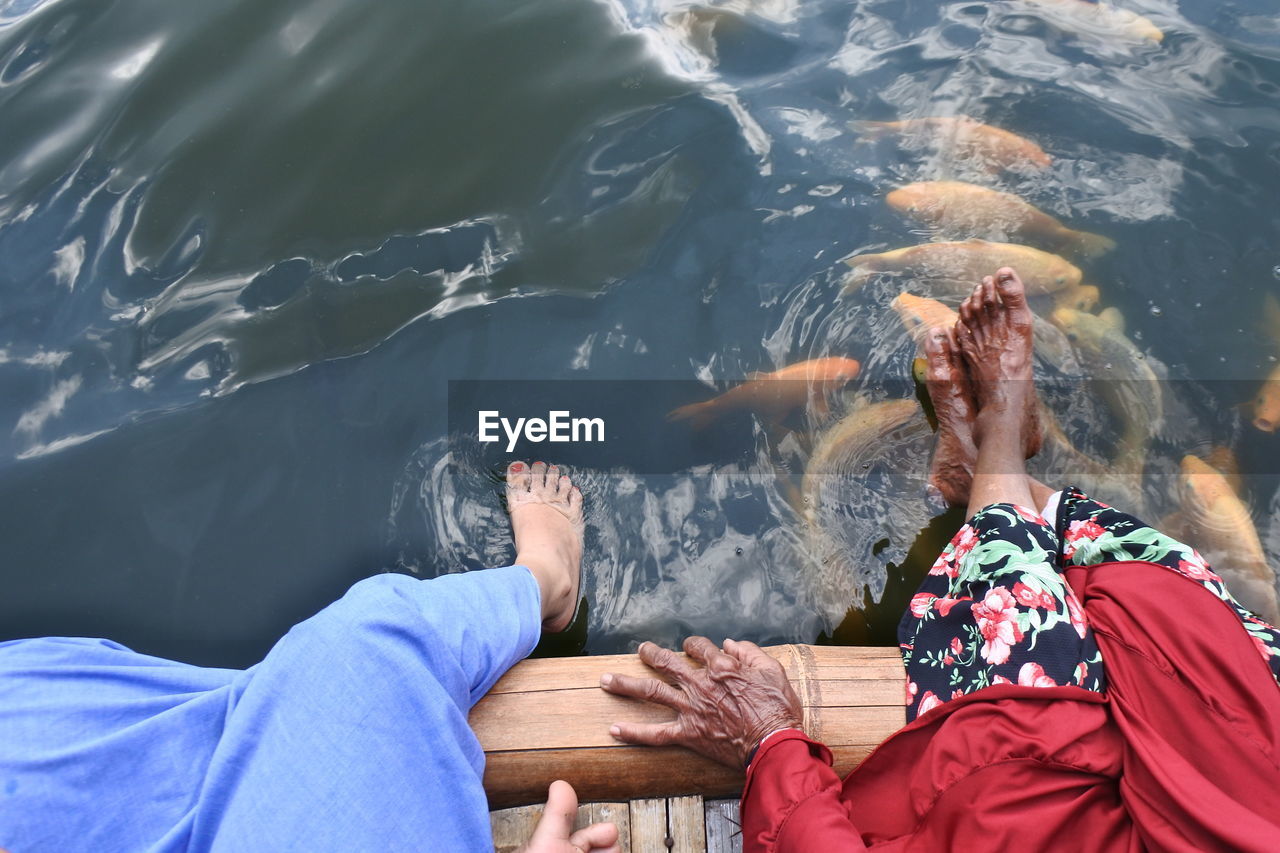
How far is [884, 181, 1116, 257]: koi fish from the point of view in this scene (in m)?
3.62

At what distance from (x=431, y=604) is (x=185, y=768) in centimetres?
60

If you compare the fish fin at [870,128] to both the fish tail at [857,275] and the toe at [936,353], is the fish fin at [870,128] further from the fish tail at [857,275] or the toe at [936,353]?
the toe at [936,353]

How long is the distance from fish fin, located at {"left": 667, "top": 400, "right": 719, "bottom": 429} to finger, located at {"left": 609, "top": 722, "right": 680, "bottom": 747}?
1.26 meters

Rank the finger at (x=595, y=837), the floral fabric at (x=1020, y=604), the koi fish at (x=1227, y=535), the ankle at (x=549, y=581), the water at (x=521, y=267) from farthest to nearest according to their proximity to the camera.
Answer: the water at (x=521, y=267) < the koi fish at (x=1227, y=535) < the ankle at (x=549, y=581) < the finger at (x=595, y=837) < the floral fabric at (x=1020, y=604)

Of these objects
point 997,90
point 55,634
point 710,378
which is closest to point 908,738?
point 710,378

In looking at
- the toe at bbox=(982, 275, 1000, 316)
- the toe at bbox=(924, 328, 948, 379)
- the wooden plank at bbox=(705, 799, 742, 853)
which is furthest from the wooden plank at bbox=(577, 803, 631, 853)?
the toe at bbox=(982, 275, 1000, 316)

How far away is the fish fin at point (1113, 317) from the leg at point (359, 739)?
9.27 feet

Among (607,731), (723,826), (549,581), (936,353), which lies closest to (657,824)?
(723,826)

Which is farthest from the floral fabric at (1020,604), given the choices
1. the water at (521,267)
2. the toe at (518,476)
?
the toe at (518,476)

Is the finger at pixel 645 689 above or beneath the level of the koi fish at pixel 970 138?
beneath

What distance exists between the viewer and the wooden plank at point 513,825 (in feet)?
7.39

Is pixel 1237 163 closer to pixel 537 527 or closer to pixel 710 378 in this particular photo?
pixel 710 378

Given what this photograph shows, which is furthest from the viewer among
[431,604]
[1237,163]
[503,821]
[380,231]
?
[1237,163]

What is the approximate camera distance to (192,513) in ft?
9.89
